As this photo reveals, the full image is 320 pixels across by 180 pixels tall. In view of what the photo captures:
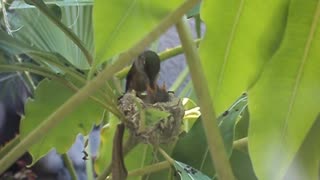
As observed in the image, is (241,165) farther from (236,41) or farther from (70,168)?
(70,168)

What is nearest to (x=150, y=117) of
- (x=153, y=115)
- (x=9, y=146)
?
(x=153, y=115)

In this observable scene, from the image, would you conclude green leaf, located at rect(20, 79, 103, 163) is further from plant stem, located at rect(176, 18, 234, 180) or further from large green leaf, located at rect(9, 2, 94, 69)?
plant stem, located at rect(176, 18, 234, 180)

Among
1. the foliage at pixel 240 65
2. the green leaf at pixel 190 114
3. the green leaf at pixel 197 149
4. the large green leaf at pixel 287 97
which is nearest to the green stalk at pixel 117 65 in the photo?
the foliage at pixel 240 65

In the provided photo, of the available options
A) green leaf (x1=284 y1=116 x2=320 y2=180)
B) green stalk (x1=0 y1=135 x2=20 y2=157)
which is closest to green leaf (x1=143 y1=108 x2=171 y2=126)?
green leaf (x1=284 y1=116 x2=320 y2=180)

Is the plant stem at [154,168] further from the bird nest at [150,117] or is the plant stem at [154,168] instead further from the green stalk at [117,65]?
→ the green stalk at [117,65]


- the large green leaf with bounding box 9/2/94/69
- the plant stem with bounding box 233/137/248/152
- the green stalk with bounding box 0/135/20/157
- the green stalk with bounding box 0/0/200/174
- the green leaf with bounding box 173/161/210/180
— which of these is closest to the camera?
the green stalk with bounding box 0/0/200/174

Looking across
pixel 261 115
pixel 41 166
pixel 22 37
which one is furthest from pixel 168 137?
pixel 41 166
